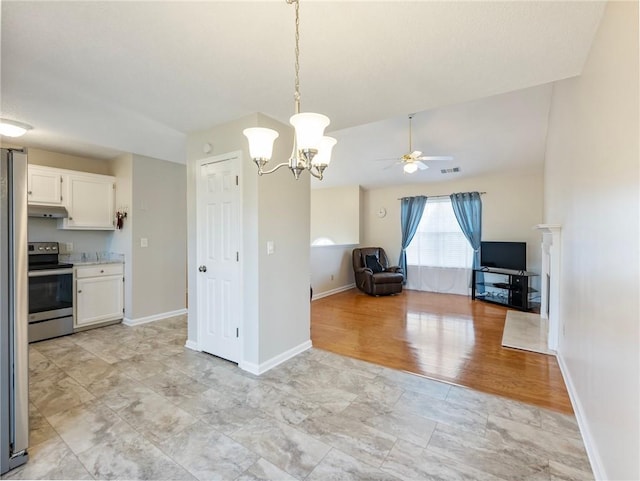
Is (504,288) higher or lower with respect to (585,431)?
higher

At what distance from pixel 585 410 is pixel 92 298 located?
17.0 ft

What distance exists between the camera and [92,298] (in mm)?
3969

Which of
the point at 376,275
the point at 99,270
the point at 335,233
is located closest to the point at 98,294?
the point at 99,270

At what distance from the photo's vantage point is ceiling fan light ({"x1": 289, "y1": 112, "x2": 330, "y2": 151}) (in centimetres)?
137

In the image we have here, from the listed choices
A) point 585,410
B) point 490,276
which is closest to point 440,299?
point 490,276

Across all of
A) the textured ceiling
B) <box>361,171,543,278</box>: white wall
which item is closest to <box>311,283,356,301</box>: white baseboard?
<box>361,171,543,278</box>: white wall

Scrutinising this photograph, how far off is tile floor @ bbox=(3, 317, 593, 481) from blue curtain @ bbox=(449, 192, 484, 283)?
4.37 m

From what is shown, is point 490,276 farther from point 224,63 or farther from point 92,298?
point 92,298

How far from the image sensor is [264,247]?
2830 mm

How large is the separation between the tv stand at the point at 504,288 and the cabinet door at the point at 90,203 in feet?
21.1

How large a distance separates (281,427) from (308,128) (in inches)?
74.3

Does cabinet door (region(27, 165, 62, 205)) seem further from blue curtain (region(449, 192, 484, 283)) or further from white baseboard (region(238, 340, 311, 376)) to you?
blue curtain (region(449, 192, 484, 283))

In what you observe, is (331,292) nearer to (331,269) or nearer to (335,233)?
(331,269)

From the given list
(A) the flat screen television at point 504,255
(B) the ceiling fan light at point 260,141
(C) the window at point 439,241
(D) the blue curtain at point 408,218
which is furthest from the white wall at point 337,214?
(B) the ceiling fan light at point 260,141
